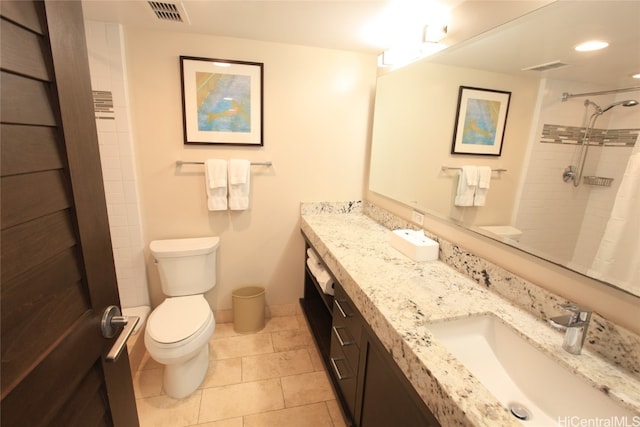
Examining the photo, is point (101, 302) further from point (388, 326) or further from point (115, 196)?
point (115, 196)

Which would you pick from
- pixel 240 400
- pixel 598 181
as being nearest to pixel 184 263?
pixel 240 400

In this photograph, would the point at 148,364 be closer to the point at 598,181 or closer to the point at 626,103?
the point at 598,181

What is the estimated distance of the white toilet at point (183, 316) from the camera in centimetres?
165

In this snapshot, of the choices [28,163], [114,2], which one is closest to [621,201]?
[28,163]

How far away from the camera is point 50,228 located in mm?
622

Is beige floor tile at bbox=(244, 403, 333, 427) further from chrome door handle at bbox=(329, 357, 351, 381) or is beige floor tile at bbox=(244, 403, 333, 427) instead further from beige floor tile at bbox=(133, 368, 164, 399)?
beige floor tile at bbox=(133, 368, 164, 399)

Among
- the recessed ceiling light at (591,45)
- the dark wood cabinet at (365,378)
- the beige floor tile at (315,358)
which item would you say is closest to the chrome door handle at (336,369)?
the dark wood cabinet at (365,378)

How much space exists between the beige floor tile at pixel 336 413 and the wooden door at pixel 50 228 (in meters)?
1.22

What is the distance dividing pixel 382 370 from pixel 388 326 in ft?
0.77

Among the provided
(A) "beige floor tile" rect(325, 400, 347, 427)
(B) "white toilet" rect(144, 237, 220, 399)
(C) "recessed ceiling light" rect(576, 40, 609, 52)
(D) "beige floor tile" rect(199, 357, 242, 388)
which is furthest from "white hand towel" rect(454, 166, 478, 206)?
(D) "beige floor tile" rect(199, 357, 242, 388)

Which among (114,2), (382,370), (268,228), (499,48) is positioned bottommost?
(382,370)

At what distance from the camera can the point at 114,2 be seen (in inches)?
60.9

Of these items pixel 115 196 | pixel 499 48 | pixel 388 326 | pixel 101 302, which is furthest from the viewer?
pixel 115 196

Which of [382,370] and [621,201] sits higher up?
[621,201]
